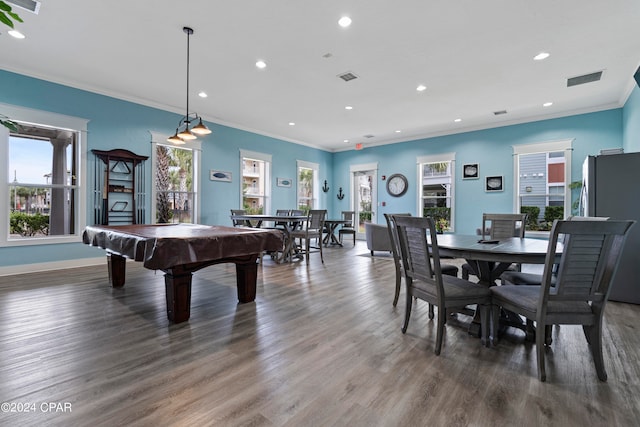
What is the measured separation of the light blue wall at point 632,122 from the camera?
457 centimetres

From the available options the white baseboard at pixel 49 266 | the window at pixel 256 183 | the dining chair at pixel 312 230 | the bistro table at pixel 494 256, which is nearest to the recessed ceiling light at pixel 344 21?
the bistro table at pixel 494 256

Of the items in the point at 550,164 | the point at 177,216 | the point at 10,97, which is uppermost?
the point at 10,97

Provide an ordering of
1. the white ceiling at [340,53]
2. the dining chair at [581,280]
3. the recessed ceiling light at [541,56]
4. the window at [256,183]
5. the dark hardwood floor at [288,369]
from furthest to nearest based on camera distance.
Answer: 1. the window at [256,183]
2. the recessed ceiling light at [541,56]
3. the white ceiling at [340,53]
4. the dining chair at [581,280]
5. the dark hardwood floor at [288,369]

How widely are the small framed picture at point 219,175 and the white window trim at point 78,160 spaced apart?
7.68ft

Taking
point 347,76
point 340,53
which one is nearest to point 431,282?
point 340,53

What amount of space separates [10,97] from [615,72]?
8977 mm

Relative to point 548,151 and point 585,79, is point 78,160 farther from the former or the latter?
point 548,151

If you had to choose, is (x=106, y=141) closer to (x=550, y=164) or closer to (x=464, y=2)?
(x=464, y=2)

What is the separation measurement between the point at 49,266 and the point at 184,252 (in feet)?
13.3

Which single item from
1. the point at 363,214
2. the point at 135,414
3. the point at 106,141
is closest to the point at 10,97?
the point at 106,141

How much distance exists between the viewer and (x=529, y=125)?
6.72m

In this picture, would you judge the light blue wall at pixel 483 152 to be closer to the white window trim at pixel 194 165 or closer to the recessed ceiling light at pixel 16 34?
the white window trim at pixel 194 165

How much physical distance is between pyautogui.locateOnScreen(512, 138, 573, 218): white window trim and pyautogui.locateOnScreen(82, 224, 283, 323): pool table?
20.4 ft

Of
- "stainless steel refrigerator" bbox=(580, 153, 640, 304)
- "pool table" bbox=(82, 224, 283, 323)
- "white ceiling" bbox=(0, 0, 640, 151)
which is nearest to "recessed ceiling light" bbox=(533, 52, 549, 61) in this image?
"white ceiling" bbox=(0, 0, 640, 151)
